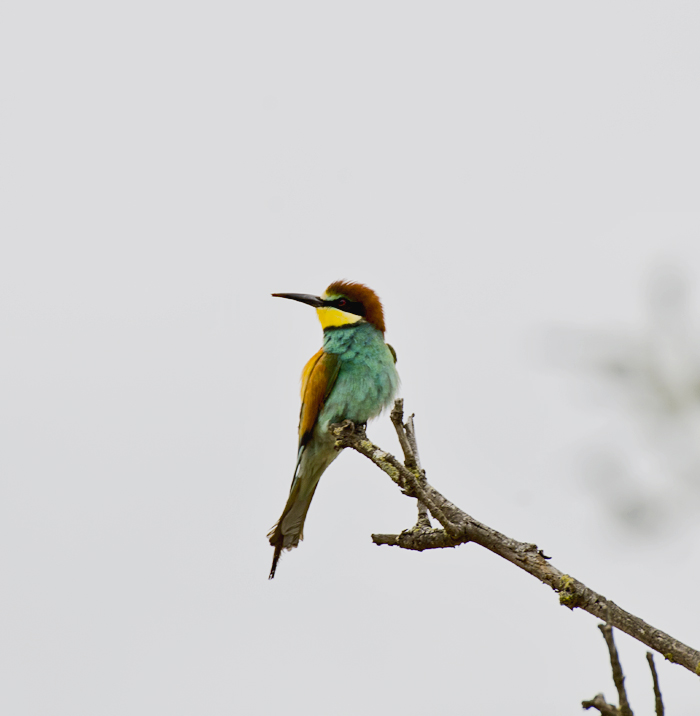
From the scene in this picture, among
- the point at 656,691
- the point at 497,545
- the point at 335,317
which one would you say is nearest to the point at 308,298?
the point at 335,317

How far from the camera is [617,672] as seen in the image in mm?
1203

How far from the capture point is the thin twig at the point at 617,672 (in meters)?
1.18

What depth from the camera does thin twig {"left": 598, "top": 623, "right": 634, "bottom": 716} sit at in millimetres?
1180

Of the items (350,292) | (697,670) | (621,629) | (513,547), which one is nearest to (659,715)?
(697,670)

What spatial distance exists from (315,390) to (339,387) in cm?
13

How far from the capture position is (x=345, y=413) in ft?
16.4

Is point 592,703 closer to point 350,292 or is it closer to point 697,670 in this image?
point 697,670

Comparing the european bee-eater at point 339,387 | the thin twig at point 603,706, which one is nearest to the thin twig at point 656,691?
the thin twig at point 603,706

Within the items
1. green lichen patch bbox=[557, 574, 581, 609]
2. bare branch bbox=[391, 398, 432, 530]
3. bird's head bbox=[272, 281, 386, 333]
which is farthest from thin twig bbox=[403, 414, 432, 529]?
bird's head bbox=[272, 281, 386, 333]

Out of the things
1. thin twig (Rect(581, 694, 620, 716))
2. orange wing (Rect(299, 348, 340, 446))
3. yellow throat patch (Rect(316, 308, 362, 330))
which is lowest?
thin twig (Rect(581, 694, 620, 716))

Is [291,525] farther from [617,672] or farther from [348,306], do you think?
[617,672]

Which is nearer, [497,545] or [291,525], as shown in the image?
[497,545]

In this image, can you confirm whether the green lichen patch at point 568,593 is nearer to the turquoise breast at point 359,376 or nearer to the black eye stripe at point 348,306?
the turquoise breast at point 359,376

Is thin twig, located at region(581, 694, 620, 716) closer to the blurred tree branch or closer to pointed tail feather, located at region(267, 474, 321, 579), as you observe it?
the blurred tree branch
